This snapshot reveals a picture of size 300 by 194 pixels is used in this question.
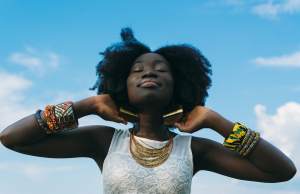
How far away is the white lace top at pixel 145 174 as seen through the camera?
6.63 m

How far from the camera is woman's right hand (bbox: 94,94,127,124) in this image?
270 inches

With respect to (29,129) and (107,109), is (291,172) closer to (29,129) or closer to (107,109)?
(107,109)

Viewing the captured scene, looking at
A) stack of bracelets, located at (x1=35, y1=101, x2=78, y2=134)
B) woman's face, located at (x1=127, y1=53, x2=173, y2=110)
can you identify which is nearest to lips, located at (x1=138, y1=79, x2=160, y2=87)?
woman's face, located at (x1=127, y1=53, x2=173, y2=110)

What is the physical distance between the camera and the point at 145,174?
6.67m

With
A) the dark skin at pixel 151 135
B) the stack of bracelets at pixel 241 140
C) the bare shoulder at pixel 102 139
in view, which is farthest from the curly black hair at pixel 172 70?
the stack of bracelets at pixel 241 140

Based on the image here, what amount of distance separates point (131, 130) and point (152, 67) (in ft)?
2.15

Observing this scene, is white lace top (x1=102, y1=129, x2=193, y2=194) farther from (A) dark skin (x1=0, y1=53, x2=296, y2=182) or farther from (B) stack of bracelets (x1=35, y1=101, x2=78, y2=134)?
(B) stack of bracelets (x1=35, y1=101, x2=78, y2=134)

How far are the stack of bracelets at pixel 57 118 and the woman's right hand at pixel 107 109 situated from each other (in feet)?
0.77

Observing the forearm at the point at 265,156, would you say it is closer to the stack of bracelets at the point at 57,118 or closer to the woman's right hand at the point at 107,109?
the woman's right hand at the point at 107,109

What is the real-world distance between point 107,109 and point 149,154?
57cm

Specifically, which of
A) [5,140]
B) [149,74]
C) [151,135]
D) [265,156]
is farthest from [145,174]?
[5,140]

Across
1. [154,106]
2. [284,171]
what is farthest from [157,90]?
[284,171]

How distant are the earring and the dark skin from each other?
0.18 feet

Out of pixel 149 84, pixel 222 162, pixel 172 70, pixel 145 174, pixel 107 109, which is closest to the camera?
pixel 145 174
